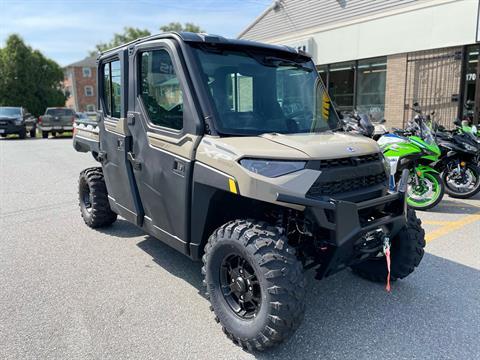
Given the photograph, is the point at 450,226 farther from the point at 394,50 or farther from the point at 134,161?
the point at 394,50

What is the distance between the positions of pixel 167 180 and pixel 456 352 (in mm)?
2472

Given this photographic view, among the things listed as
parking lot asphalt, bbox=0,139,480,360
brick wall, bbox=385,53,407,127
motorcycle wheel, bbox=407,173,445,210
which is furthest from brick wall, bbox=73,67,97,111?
motorcycle wheel, bbox=407,173,445,210

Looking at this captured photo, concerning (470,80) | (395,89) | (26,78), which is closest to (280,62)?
(470,80)

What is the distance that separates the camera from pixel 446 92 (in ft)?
36.6

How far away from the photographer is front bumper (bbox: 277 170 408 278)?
8.05 ft

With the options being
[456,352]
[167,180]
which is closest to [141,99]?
[167,180]

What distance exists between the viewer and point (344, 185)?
2.75 metres

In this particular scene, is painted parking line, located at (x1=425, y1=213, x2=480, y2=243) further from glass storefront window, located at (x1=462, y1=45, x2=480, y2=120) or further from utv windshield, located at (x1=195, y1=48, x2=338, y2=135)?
glass storefront window, located at (x1=462, y1=45, x2=480, y2=120)

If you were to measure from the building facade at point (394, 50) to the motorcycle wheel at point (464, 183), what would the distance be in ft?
15.4

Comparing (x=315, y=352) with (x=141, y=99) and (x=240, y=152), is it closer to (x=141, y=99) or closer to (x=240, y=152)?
(x=240, y=152)

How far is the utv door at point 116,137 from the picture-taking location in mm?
3777

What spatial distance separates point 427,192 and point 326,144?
4251mm

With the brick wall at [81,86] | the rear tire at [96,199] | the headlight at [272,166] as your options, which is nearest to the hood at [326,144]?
the headlight at [272,166]

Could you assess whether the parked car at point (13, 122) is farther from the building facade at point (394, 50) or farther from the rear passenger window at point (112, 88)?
the rear passenger window at point (112, 88)
